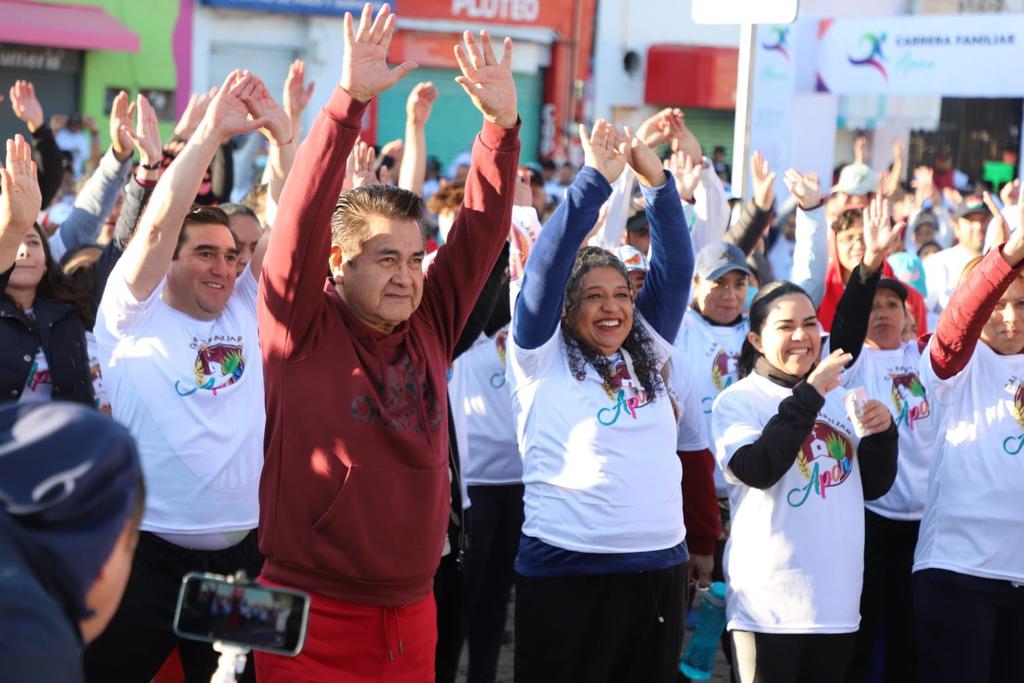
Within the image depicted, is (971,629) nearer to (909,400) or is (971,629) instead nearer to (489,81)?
(909,400)

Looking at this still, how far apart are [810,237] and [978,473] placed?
1.78m

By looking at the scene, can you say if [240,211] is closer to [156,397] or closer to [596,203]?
[156,397]

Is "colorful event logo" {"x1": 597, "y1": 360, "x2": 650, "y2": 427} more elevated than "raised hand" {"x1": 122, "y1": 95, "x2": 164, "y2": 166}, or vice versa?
→ "raised hand" {"x1": 122, "y1": 95, "x2": 164, "y2": 166}

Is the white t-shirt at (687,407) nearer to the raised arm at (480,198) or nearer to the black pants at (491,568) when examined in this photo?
the black pants at (491,568)

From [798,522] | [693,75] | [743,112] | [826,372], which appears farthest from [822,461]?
[693,75]

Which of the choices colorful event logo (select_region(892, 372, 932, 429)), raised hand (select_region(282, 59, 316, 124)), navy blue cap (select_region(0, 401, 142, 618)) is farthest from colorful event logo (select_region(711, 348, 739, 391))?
navy blue cap (select_region(0, 401, 142, 618))

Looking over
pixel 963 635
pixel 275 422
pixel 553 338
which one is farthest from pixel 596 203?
pixel 963 635

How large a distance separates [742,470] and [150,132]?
8.31 feet

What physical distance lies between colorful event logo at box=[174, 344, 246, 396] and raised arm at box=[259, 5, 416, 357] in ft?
3.42

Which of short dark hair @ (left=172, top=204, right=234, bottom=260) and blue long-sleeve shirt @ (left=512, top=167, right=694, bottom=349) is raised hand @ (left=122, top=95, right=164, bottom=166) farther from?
blue long-sleeve shirt @ (left=512, top=167, right=694, bottom=349)

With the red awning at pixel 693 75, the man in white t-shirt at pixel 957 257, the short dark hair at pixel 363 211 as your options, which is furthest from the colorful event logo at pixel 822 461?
the red awning at pixel 693 75

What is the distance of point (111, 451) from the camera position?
161cm

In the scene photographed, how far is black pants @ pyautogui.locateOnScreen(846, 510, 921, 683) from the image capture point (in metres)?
5.36

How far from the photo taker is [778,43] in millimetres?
18453
